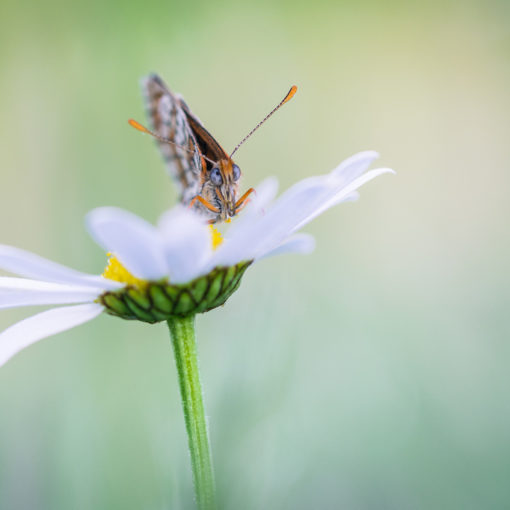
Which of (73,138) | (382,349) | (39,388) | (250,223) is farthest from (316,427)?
(73,138)

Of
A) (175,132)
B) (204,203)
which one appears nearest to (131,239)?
(204,203)

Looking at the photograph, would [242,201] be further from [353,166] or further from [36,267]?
[36,267]

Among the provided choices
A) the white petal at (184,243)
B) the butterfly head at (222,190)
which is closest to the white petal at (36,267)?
the white petal at (184,243)

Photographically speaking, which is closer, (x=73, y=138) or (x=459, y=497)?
(x=459, y=497)

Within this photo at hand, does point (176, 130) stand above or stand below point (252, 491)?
above

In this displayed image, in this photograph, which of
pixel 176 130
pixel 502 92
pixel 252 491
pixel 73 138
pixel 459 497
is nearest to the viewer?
pixel 252 491

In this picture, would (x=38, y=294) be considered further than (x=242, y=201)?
No

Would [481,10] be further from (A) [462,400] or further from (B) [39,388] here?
(B) [39,388]

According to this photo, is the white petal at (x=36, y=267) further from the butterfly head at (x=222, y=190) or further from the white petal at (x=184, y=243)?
the butterfly head at (x=222, y=190)
